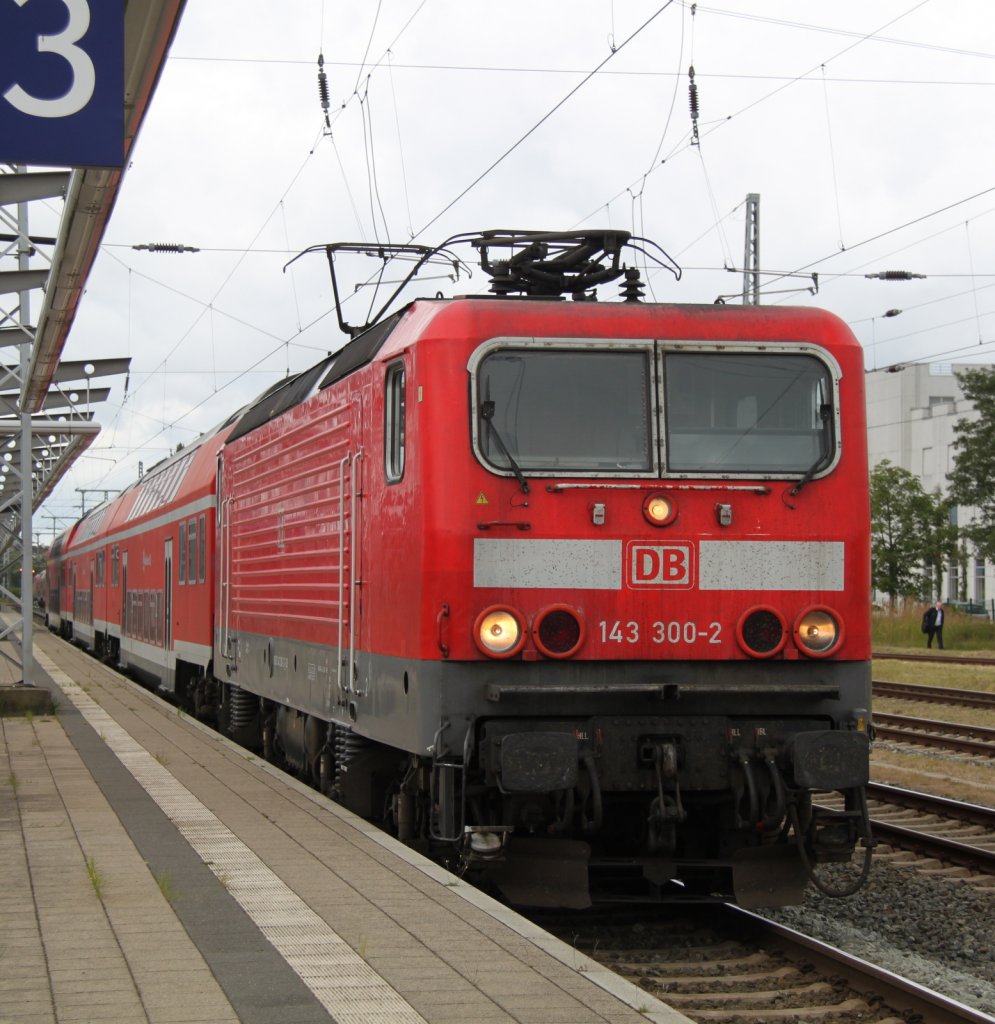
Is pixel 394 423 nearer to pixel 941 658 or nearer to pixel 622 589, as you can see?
pixel 622 589

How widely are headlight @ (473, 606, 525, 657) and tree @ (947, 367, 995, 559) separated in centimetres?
3800

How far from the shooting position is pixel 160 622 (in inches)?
777

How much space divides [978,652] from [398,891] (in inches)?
1225

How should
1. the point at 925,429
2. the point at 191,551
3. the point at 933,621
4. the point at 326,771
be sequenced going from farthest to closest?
the point at 925,429 < the point at 933,621 < the point at 191,551 < the point at 326,771

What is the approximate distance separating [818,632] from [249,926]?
326cm

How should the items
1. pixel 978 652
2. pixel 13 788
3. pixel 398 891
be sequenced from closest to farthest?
pixel 398 891 < pixel 13 788 < pixel 978 652

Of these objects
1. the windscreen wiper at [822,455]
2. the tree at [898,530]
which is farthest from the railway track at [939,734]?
the tree at [898,530]

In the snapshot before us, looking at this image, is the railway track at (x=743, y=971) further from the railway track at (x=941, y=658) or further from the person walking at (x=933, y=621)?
the person walking at (x=933, y=621)

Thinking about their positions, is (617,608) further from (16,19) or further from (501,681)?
(16,19)

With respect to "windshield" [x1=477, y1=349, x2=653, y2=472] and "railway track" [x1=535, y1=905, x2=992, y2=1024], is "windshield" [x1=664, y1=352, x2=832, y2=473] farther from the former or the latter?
"railway track" [x1=535, y1=905, x2=992, y2=1024]

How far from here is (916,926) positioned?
820 cm

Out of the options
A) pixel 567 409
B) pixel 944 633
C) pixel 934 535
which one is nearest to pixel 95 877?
pixel 567 409

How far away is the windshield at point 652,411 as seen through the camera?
7727 mm

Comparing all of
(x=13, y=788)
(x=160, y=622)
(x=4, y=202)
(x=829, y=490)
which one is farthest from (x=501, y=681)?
(x=160, y=622)
